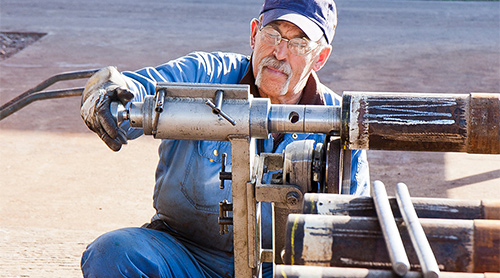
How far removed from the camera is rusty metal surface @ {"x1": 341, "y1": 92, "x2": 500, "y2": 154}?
1367mm

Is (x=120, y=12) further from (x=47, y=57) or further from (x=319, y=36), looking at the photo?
(x=319, y=36)

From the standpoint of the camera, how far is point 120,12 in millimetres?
8648

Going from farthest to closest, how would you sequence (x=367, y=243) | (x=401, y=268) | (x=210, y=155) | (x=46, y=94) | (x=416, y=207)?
(x=210, y=155), (x=46, y=94), (x=416, y=207), (x=367, y=243), (x=401, y=268)

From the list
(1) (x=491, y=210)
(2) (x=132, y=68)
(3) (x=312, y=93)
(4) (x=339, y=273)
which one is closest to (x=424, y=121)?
(1) (x=491, y=210)

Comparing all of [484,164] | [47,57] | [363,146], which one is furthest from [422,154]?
[47,57]

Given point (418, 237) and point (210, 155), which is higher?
point (210, 155)

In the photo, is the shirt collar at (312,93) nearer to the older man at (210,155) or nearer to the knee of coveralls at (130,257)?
the older man at (210,155)

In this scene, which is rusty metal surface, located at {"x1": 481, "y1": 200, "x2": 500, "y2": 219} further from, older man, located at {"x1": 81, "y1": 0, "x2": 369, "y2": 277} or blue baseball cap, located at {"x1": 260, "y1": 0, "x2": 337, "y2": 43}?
blue baseball cap, located at {"x1": 260, "y1": 0, "x2": 337, "y2": 43}

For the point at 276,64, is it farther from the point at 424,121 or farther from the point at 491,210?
the point at 491,210

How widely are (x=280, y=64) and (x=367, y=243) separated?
3.53 ft

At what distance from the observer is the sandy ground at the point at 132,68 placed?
3299 mm

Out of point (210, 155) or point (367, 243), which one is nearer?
point (367, 243)

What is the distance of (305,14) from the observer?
2082 mm

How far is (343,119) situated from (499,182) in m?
2.81
